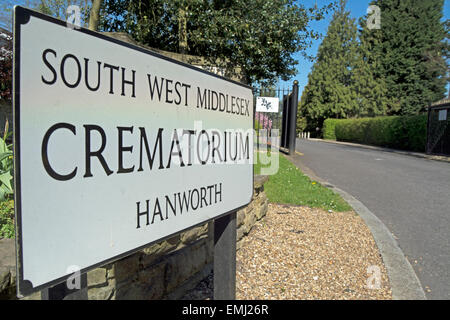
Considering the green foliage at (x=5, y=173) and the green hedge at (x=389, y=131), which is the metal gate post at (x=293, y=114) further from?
the green foliage at (x=5, y=173)

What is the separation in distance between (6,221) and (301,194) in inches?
171

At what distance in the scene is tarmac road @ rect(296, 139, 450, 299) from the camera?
313 cm

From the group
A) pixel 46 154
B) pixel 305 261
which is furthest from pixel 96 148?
pixel 305 261

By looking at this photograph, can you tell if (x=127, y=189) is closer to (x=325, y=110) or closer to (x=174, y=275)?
(x=174, y=275)

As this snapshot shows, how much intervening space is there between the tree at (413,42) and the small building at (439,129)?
74.6 feet

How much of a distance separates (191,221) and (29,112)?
721mm

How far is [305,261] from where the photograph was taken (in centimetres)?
309

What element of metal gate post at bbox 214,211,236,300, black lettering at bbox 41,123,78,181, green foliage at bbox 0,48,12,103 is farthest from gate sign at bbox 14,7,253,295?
green foliage at bbox 0,48,12,103

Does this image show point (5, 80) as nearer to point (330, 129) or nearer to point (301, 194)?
point (301, 194)

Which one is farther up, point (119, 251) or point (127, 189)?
point (127, 189)
